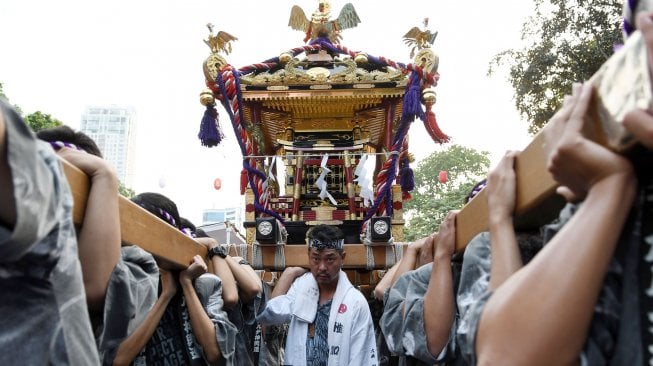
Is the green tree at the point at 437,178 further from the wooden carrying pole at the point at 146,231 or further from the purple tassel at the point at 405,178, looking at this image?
the wooden carrying pole at the point at 146,231

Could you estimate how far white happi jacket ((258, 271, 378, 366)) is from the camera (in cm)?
323

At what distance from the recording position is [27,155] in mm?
788

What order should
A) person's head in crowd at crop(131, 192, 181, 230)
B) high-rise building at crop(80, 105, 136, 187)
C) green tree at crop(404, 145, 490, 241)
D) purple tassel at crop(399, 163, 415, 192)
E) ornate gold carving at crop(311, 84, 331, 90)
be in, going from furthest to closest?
high-rise building at crop(80, 105, 136, 187) < green tree at crop(404, 145, 490, 241) < purple tassel at crop(399, 163, 415, 192) < ornate gold carving at crop(311, 84, 331, 90) < person's head in crowd at crop(131, 192, 181, 230)

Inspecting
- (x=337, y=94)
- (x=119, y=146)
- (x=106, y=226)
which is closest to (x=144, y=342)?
(x=106, y=226)

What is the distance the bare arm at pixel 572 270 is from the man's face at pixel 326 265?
2860 mm

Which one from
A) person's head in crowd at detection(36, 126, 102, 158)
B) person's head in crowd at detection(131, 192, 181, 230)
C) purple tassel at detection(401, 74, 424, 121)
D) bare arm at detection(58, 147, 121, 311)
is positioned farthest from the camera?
purple tassel at detection(401, 74, 424, 121)

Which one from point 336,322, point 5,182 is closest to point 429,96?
point 336,322

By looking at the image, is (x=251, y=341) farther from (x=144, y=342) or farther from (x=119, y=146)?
(x=119, y=146)

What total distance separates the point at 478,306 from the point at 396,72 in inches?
265

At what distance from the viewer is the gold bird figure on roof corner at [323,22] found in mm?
8734

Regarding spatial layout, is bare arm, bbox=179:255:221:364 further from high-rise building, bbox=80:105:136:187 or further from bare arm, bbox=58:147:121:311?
high-rise building, bbox=80:105:136:187

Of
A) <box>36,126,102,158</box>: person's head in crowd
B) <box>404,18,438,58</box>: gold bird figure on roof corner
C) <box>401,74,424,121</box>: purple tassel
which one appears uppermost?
<box>404,18,438,58</box>: gold bird figure on roof corner

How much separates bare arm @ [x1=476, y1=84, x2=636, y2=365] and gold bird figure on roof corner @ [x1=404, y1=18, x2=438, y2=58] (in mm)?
6334

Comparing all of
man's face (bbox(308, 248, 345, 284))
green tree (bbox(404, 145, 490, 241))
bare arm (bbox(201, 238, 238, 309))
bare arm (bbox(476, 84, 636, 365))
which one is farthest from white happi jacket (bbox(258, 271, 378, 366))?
green tree (bbox(404, 145, 490, 241))
